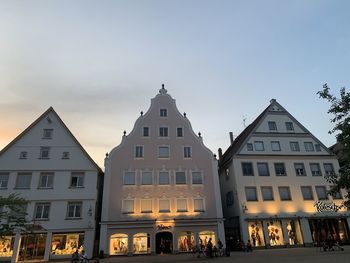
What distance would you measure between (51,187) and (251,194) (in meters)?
23.4

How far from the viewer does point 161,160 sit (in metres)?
34.6

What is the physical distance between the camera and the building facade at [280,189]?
1351 inches

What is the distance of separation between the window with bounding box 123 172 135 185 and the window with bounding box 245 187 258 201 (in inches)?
552

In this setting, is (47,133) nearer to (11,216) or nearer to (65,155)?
(65,155)

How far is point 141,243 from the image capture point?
3116 centimetres

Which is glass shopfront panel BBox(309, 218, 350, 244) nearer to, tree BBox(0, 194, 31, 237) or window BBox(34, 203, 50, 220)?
window BBox(34, 203, 50, 220)

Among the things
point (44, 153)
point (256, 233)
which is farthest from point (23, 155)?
point (256, 233)

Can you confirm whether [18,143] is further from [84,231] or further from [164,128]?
[164,128]

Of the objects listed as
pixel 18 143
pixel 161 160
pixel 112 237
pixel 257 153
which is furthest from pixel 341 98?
pixel 18 143

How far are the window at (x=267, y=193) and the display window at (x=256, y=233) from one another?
3156mm

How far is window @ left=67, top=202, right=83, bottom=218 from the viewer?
30886 millimetres

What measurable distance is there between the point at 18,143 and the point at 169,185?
18079 millimetres

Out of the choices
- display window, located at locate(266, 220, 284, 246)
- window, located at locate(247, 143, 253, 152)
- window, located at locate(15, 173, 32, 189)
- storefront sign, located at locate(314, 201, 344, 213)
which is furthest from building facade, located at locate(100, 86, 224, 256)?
storefront sign, located at locate(314, 201, 344, 213)

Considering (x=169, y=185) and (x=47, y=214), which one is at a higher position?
(x=169, y=185)
